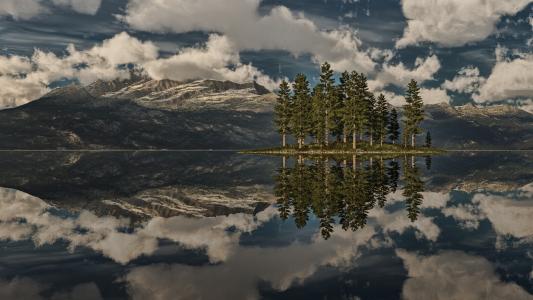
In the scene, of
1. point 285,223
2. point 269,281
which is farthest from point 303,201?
point 269,281

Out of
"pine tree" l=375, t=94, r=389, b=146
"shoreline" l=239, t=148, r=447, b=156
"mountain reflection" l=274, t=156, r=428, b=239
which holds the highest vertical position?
"pine tree" l=375, t=94, r=389, b=146

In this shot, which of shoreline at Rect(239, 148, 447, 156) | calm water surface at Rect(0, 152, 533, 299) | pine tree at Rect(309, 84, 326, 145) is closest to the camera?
calm water surface at Rect(0, 152, 533, 299)

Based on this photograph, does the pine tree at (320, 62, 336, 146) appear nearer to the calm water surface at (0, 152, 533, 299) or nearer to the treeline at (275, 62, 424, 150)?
the treeline at (275, 62, 424, 150)

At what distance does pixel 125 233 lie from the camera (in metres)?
22.8

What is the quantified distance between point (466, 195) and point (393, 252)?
24463 millimetres

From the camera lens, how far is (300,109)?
147m

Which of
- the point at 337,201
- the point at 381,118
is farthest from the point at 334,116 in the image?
the point at 337,201

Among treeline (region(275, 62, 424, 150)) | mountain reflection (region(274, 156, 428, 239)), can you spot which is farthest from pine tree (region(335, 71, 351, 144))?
mountain reflection (region(274, 156, 428, 239))

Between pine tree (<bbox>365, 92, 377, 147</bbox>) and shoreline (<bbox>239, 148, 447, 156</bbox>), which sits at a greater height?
pine tree (<bbox>365, 92, 377, 147</bbox>)

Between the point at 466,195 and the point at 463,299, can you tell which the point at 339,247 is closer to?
the point at 463,299

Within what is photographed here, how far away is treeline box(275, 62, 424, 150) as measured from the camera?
13750 cm

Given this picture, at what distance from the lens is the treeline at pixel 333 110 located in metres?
138

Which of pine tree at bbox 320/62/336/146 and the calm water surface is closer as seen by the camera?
the calm water surface

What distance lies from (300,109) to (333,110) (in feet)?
38.4
